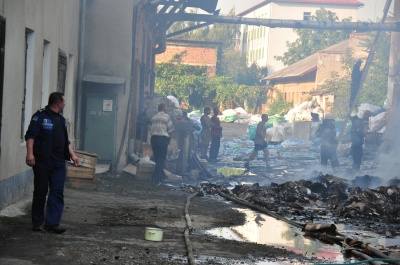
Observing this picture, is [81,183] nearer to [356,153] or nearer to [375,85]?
[356,153]

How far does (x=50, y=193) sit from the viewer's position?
30.1 ft

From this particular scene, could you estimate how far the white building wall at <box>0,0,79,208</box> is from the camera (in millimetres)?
10469

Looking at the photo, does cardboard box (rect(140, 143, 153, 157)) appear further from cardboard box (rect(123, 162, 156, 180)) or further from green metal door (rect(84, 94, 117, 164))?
green metal door (rect(84, 94, 117, 164))

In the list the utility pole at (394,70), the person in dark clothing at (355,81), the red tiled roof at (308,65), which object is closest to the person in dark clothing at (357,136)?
the person in dark clothing at (355,81)

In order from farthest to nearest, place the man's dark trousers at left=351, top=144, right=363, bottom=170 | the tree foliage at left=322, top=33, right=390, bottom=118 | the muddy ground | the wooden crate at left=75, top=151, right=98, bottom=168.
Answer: the tree foliage at left=322, top=33, right=390, bottom=118
the man's dark trousers at left=351, top=144, right=363, bottom=170
the wooden crate at left=75, top=151, right=98, bottom=168
the muddy ground

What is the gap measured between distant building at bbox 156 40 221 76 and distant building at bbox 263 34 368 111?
24.0ft

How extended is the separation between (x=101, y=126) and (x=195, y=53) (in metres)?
53.0

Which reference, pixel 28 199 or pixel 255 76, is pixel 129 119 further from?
pixel 255 76

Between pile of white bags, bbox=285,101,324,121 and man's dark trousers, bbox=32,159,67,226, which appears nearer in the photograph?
man's dark trousers, bbox=32,159,67,226

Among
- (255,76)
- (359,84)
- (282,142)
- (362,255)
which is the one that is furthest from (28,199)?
(255,76)

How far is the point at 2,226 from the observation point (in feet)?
30.4

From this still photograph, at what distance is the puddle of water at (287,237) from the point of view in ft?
30.1

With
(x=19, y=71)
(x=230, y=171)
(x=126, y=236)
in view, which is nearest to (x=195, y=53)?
(x=230, y=171)

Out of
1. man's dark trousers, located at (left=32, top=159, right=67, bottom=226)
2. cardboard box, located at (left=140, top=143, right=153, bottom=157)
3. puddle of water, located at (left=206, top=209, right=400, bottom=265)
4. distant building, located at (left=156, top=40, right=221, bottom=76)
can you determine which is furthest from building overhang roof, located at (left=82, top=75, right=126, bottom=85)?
distant building, located at (left=156, top=40, right=221, bottom=76)
